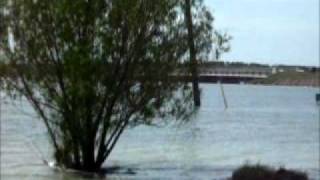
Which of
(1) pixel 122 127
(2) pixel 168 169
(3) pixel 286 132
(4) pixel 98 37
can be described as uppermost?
(4) pixel 98 37

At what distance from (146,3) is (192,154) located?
36.7 feet

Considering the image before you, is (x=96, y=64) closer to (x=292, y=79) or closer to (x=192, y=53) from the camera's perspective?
(x=192, y=53)

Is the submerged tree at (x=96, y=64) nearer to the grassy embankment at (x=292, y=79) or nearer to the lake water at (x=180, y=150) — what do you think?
the lake water at (x=180, y=150)

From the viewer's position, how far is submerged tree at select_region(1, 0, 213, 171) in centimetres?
2214

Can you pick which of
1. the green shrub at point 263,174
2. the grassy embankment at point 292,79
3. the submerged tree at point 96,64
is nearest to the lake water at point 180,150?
the submerged tree at point 96,64

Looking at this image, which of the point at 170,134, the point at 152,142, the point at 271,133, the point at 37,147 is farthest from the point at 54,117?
the point at 271,133

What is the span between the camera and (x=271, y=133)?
4753 cm

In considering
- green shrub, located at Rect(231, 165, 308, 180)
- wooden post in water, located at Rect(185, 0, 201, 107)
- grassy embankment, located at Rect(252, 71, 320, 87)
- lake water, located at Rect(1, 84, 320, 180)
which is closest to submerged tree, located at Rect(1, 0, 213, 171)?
wooden post in water, located at Rect(185, 0, 201, 107)

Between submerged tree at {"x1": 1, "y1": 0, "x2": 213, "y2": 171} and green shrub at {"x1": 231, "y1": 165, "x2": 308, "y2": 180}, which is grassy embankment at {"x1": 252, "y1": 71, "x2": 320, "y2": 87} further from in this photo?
green shrub at {"x1": 231, "y1": 165, "x2": 308, "y2": 180}

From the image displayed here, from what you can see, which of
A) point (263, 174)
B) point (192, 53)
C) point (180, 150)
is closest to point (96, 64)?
point (192, 53)

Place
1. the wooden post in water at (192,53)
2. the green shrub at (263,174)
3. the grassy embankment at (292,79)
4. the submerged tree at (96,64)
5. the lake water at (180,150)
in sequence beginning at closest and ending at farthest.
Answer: the green shrub at (263,174) → the submerged tree at (96,64) → the wooden post in water at (192,53) → the lake water at (180,150) → the grassy embankment at (292,79)

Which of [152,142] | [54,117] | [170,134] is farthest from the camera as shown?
[170,134]

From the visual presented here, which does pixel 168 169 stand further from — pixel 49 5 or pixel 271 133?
pixel 271 133

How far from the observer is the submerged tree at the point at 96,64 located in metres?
22.1
